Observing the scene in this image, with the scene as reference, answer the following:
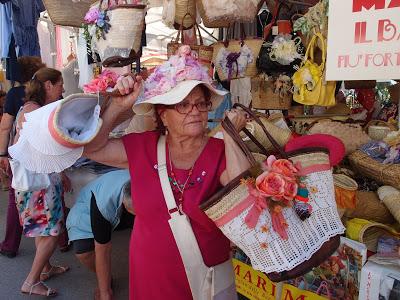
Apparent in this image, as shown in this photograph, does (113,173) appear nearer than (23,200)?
Yes

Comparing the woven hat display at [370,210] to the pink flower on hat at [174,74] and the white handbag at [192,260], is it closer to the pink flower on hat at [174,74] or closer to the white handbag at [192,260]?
the white handbag at [192,260]

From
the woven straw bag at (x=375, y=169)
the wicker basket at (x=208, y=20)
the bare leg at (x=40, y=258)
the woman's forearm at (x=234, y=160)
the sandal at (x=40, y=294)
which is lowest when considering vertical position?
the sandal at (x=40, y=294)

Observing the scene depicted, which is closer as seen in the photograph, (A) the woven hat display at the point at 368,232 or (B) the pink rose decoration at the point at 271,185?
(B) the pink rose decoration at the point at 271,185

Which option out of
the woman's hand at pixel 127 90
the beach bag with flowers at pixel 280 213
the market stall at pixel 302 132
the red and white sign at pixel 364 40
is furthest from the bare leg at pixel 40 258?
the red and white sign at pixel 364 40

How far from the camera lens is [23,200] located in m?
3.37

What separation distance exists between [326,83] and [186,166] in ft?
3.91

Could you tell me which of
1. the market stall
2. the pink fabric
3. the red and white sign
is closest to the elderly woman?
the pink fabric

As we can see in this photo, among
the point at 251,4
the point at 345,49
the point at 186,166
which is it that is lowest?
the point at 186,166

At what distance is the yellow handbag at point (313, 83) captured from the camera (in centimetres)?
248

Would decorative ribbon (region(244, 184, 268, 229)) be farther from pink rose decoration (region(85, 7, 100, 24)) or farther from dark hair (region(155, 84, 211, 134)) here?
pink rose decoration (region(85, 7, 100, 24))

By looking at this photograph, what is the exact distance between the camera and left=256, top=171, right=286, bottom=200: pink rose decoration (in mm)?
1278

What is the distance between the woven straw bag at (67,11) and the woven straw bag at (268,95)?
4.39 ft

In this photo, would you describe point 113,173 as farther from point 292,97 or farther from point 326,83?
point 326,83

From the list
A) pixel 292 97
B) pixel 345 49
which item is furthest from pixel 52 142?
pixel 292 97
